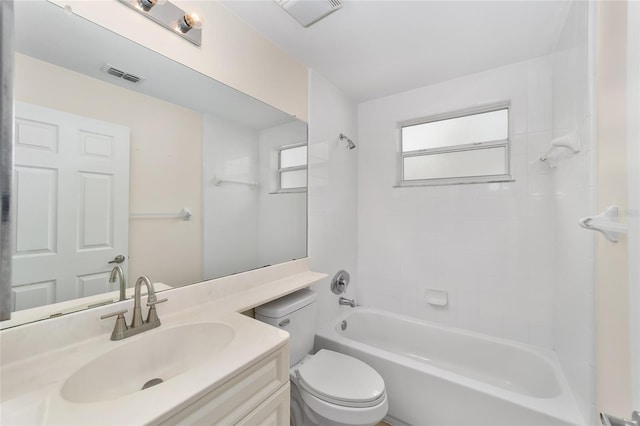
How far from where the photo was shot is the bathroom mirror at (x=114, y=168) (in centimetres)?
82

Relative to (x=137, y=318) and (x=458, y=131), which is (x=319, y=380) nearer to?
(x=137, y=318)

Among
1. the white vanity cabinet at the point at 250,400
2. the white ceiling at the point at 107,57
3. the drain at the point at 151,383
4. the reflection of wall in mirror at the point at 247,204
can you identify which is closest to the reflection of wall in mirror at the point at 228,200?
the reflection of wall in mirror at the point at 247,204

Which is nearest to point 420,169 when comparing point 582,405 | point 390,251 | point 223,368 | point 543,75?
point 390,251

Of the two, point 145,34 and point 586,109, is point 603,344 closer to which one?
point 586,109

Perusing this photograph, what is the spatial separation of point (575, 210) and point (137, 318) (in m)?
2.08

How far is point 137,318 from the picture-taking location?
93 centimetres

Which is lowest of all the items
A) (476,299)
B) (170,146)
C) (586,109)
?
(476,299)

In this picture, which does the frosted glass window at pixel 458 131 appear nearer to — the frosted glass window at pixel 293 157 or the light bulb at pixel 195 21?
the frosted glass window at pixel 293 157

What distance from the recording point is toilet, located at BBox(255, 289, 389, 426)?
46.9 inches

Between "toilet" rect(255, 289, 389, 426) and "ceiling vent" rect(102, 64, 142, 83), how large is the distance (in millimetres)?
1225

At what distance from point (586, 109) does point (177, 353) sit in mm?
2041

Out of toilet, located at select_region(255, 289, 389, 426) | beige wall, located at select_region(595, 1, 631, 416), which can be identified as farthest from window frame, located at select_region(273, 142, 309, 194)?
beige wall, located at select_region(595, 1, 631, 416)

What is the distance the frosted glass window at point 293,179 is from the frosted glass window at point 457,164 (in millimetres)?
1071

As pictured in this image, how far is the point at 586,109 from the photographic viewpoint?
44.6 inches
